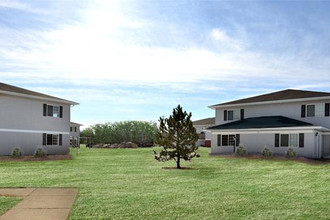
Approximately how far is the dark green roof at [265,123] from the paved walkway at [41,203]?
21.2 metres

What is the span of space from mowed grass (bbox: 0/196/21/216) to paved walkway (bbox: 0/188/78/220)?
0.13m

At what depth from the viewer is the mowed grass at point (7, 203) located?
308 inches

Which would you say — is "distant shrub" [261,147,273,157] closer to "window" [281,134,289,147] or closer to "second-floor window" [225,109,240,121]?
"window" [281,134,289,147]

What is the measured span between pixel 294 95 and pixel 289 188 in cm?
2081

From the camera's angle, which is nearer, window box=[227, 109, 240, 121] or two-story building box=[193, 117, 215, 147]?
window box=[227, 109, 240, 121]

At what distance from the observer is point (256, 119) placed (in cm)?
3200

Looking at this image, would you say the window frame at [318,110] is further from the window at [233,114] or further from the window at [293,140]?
the window at [233,114]

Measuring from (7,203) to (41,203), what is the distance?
0.83 meters

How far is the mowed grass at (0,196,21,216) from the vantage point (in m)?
7.83

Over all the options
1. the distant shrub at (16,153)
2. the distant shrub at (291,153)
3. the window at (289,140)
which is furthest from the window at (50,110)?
the distant shrub at (291,153)

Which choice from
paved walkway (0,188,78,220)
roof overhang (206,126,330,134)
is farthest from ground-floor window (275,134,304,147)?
paved walkway (0,188,78,220)

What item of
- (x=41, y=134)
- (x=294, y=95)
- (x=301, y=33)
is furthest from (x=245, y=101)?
(x=41, y=134)

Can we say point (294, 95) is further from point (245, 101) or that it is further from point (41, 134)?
point (41, 134)

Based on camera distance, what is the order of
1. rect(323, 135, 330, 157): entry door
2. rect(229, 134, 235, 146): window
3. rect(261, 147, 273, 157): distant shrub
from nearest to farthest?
1. rect(261, 147, 273, 157): distant shrub
2. rect(323, 135, 330, 157): entry door
3. rect(229, 134, 235, 146): window
